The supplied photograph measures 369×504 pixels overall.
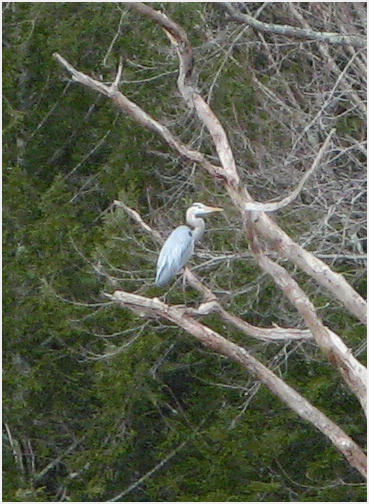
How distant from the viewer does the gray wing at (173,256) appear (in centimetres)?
863

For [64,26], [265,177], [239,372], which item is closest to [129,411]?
[239,372]

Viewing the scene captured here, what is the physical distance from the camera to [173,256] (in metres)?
8.63

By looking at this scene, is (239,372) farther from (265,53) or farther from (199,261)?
(265,53)

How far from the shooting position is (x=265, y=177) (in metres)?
10.2

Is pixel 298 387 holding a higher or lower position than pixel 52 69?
lower

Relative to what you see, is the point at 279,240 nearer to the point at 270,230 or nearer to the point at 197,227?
the point at 270,230

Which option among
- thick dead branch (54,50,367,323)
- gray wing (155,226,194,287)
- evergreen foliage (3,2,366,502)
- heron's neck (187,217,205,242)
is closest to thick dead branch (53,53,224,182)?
thick dead branch (54,50,367,323)

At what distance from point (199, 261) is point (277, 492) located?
2.07 metres

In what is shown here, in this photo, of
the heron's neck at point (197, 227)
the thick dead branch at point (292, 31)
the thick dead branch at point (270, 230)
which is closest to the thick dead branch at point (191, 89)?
the thick dead branch at point (270, 230)

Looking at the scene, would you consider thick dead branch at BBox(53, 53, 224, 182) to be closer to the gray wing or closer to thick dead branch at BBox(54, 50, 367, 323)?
thick dead branch at BBox(54, 50, 367, 323)

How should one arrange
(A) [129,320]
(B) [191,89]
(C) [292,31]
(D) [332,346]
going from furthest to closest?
(A) [129,320] < (C) [292,31] < (B) [191,89] < (D) [332,346]

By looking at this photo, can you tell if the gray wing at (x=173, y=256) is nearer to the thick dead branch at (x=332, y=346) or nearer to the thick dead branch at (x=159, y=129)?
the thick dead branch at (x=159, y=129)

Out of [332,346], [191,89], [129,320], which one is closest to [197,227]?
[191,89]

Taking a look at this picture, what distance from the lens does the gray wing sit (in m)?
8.63
